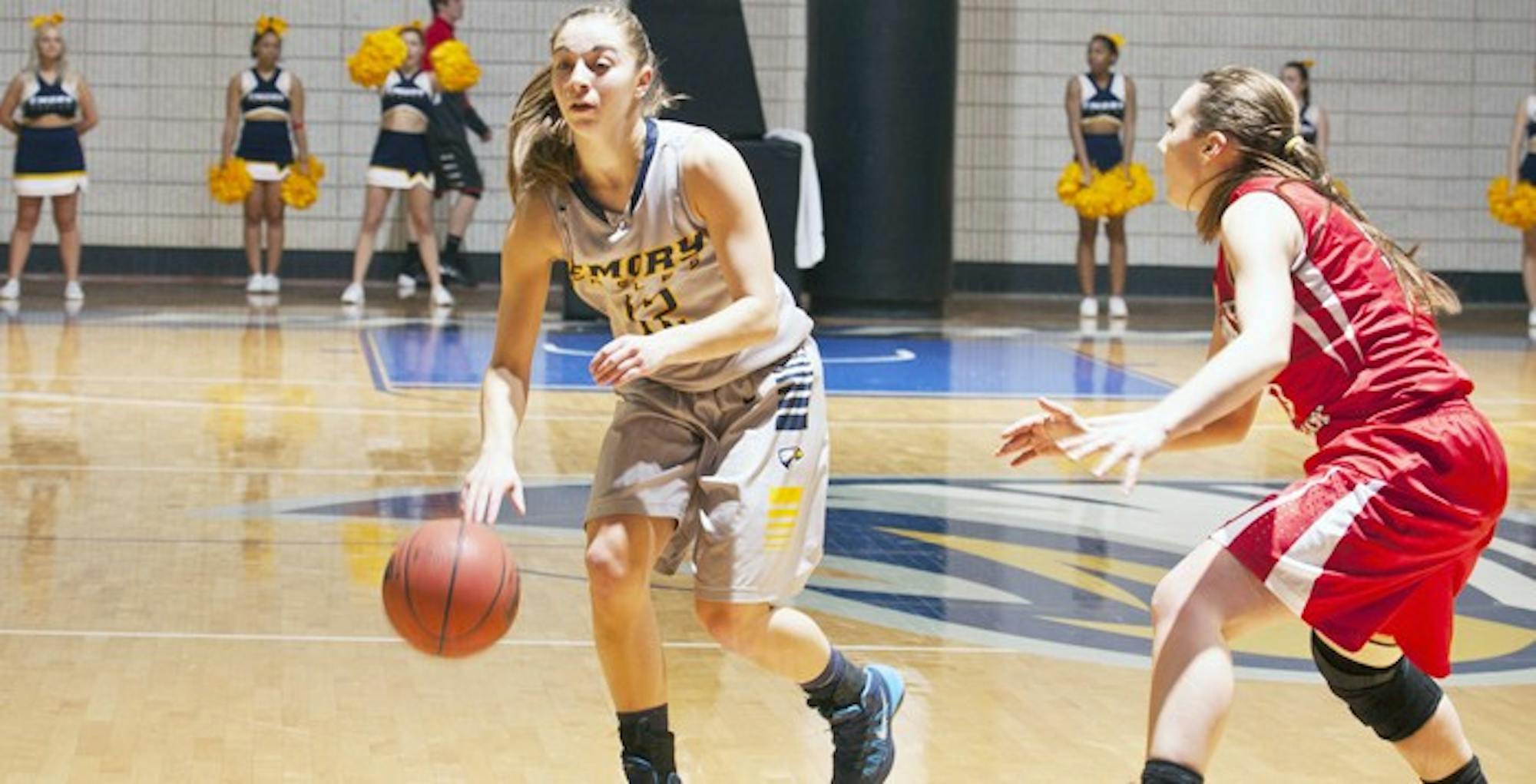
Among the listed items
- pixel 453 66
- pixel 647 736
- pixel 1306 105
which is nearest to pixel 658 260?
pixel 647 736

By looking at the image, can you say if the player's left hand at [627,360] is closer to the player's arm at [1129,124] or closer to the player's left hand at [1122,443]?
the player's left hand at [1122,443]

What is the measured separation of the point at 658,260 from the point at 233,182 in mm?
12897

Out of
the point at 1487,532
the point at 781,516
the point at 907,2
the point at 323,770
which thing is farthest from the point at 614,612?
the point at 907,2

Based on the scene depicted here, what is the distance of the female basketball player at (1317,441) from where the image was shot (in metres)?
3.38

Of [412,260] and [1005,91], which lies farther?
[1005,91]

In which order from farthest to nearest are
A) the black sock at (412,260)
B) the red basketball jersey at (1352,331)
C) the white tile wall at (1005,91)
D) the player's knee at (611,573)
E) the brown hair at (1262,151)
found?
the white tile wall at (1005,91)
the black sock at (412,260)
the player's knee at (611,573)
the brown hair at (1262,151)
the red basketball jersey at (1352,331)

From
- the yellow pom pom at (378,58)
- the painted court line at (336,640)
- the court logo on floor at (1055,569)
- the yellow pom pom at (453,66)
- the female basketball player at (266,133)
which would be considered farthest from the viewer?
the yellow pom pom at (453,66)

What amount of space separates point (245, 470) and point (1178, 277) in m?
11.7

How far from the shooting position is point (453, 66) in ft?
53.4

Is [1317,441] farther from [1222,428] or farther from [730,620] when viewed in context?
[730,620]

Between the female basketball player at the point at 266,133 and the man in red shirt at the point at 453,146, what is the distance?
992 mm

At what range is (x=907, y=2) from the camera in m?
15.7

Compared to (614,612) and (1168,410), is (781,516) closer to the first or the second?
(614,612)

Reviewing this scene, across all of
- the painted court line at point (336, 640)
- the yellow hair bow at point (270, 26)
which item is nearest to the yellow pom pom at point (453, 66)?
the yellow hair bow at point (270, 26)
